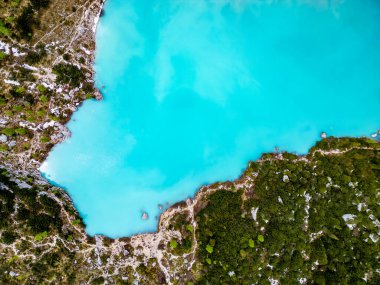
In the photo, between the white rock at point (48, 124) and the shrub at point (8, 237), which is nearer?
the shrub at point (8, 237)

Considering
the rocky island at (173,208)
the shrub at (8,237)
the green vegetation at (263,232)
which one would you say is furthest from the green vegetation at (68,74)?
the shrub at (8,237)

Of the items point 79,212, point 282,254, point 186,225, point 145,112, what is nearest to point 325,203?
point 282,254

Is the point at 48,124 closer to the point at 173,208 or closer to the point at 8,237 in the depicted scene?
the point at 8,237

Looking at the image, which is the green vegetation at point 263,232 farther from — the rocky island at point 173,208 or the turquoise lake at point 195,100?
the turquoise lake at point 195,100

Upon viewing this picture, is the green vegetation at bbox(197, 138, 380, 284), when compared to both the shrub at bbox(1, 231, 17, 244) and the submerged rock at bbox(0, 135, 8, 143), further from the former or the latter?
the submerged rock at bbox(0, 135, 8, 143)

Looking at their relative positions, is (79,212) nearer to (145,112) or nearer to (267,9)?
(145,112)
